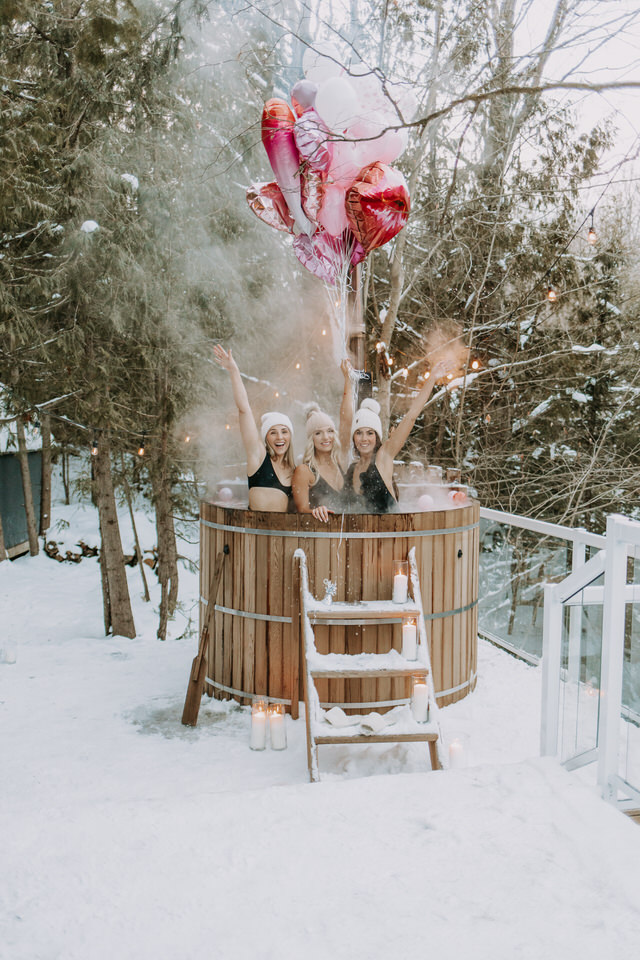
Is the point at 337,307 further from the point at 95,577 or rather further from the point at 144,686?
the point at 95,577

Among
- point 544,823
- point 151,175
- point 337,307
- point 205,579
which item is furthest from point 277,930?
point 151,175

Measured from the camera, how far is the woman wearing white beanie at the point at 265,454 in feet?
15.4

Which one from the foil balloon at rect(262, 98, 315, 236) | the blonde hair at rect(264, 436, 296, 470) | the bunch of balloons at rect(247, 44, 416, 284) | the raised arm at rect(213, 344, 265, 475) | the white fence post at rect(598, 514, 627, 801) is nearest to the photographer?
the white fence post at rect(598, 514, 627, 801)

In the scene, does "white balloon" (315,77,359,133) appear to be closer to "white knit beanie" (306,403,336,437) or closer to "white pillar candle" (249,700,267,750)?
"white knit beanie" (306,403,336,437)

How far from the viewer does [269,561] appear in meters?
4.37

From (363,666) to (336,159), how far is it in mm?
2976

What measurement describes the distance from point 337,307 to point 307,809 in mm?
3492

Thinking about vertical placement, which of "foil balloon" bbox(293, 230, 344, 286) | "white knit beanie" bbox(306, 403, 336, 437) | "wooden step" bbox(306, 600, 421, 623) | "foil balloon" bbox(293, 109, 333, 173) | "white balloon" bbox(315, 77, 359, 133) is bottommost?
"wooden step" bbox(306, 600, 421, 623)

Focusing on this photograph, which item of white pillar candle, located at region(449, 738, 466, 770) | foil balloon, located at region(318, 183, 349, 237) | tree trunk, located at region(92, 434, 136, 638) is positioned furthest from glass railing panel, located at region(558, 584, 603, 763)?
tree trunk, located at region(92, 434, 136, 638)

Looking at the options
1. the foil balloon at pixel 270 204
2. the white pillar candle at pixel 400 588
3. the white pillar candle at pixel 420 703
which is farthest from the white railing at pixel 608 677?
the foil balloon at pixel 270 204

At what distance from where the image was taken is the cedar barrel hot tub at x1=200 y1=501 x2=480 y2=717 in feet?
14.1

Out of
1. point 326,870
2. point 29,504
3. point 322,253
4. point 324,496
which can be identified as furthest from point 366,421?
point 29,504

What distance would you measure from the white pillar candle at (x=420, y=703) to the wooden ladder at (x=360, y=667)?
3 centimetres

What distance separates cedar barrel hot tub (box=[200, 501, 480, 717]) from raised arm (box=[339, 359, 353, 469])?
795 millimetres
